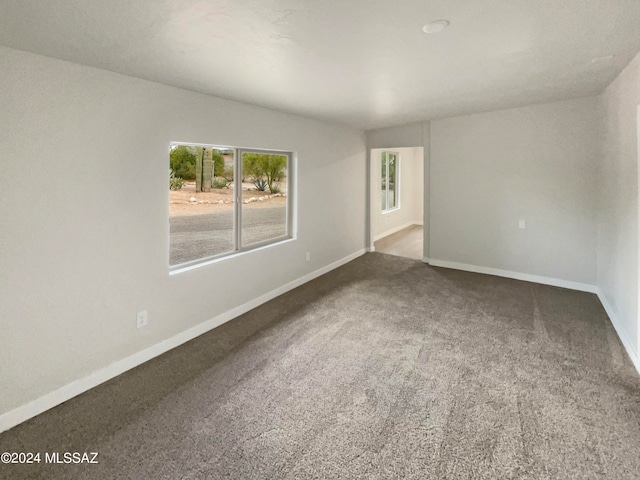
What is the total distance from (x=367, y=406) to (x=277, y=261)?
7.78ft


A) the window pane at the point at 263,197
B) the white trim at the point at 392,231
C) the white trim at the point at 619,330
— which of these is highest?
the window pane at the point at 263,197

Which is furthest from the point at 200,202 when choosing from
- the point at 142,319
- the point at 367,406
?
the point at 367,406

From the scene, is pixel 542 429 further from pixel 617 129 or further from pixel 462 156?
pixel 462 156

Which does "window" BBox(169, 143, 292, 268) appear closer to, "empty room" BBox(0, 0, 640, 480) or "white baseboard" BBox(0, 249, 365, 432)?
"empty room" BBox(0, 0, 640, 480)

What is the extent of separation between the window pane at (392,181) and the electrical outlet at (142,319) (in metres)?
6.99

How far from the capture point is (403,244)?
7.35 m

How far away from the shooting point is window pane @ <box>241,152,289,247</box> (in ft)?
13.0

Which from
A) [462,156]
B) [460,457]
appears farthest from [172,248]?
[462,156]

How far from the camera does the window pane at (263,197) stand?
3.95 metres

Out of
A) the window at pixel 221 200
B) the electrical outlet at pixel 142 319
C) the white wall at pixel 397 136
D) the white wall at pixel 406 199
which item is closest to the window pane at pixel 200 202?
the window at pixel 221 200

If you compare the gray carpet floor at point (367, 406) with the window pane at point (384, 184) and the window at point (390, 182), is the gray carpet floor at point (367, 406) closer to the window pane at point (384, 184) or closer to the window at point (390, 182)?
the window pane at point (384, 184)

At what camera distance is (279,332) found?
3.27 meters

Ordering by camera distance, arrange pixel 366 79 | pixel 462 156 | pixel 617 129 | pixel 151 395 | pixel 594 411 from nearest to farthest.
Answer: pixel 594 411 < pixel 151 395 < pixel 366 79 < pixel 617 129 < pixel 462 156

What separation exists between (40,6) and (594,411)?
12.1 feet
